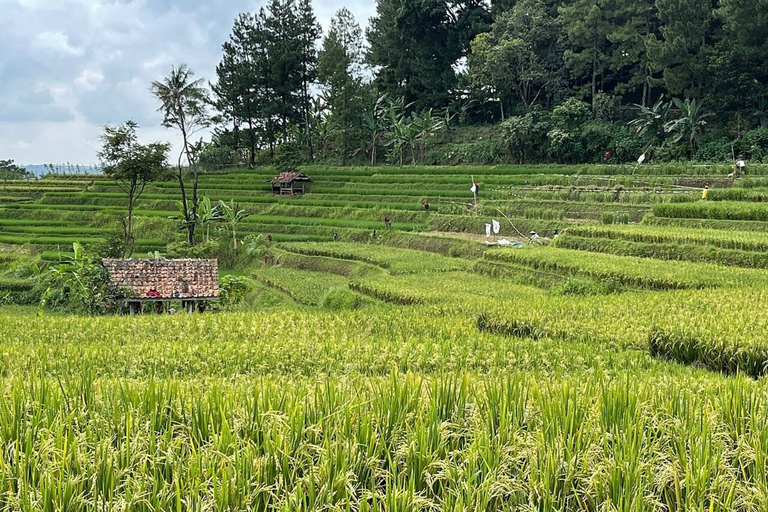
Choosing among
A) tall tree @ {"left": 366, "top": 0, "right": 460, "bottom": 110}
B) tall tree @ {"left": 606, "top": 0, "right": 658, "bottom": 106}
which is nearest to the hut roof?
tall tree @ {"left": 366, "top": 0, "right": 460, "bottom": 110}

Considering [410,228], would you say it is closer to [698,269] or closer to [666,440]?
[698,269]

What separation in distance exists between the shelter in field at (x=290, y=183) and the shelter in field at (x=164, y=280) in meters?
17.4

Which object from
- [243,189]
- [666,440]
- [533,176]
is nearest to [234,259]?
[243,189]

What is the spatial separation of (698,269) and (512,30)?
27958 millimetres

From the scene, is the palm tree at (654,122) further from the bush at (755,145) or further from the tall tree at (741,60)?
the bush at (755,145)

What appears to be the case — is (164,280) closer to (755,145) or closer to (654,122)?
(755,145)

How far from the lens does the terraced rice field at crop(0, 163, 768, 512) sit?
95.2 inches

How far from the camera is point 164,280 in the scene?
17.2 metres

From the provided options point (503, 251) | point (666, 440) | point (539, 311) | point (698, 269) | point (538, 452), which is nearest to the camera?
point (538, 452)

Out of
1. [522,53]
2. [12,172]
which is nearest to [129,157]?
[522,53]

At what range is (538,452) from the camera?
2.62 meters

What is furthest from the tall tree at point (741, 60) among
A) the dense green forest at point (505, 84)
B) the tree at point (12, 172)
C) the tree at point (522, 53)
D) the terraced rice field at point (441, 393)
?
the tree at point (12, 172)

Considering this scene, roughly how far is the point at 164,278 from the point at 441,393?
15.5 metres

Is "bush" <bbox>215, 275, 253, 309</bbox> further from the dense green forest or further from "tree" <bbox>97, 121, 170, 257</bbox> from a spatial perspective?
the dense green forest
